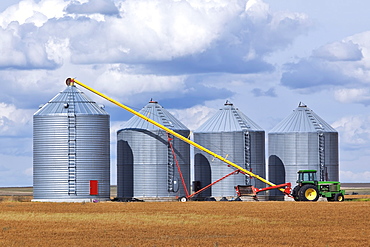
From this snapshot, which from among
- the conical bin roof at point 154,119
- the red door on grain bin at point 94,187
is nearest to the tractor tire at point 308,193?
the conical bin roof at point 154,119

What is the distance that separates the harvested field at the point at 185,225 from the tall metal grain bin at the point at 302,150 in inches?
615

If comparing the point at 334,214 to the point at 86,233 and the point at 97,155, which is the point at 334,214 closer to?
the point at 86,233

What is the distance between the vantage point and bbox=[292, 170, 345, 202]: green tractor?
70.4 metres

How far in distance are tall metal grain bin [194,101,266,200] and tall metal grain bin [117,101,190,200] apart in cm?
263

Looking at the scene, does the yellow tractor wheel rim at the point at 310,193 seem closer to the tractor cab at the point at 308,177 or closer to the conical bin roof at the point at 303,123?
the tractor cab at the point at 308,177

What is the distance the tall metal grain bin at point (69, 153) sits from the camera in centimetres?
7050

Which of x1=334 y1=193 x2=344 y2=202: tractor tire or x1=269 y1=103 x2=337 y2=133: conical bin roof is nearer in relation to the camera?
x1=334 y1=193 x2=344 y2=202: tractor tire

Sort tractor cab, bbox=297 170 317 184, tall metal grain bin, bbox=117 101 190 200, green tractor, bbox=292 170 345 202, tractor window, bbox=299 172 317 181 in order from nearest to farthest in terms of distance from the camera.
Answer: green tractor, bbox=292 170 345 202 → tractor cab, bbox=297 170 317 184 → tractor window, bbox=299 172 317 181 → tall metal grain bin, bbox=117 101 190 200

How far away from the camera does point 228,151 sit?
259 feet

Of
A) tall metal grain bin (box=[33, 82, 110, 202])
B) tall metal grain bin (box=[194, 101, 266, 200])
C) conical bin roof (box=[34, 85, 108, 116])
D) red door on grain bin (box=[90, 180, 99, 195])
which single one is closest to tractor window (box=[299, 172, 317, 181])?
tall metal grain bin (box=[194, 101, 266, 200])

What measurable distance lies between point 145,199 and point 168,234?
35275mm

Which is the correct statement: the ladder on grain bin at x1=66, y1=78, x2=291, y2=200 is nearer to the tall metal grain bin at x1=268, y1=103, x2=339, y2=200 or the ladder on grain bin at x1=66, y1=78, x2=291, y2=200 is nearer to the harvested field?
the tall metal grain bin at x1=268, y1=103, x2=339, y2=200

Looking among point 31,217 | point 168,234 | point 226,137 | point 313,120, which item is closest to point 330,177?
point 313,120

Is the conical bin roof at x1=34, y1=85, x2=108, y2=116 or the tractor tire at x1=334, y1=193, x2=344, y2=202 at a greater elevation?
the conical bin roof at x1=34, y1=85, x2=108, y2=116
